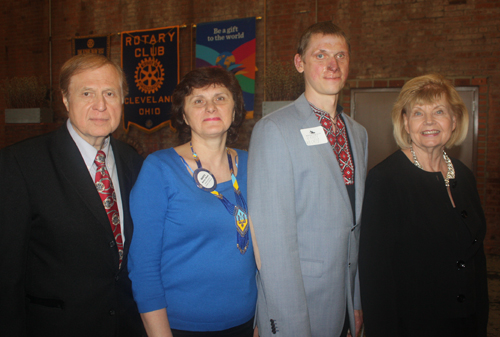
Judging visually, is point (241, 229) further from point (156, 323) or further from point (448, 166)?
point (448, 166)

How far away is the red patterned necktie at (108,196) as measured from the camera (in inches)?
57.6

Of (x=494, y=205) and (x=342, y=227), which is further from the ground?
(x=342, y=227)

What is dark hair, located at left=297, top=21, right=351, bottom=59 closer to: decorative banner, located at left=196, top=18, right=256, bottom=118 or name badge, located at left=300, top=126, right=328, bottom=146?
name badge, located at left=300, top=126, right=328, bottom=146

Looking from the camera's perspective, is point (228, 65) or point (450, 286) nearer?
point (450, 286)

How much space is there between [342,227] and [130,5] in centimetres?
676

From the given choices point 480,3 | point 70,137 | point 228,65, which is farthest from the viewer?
point 228,65

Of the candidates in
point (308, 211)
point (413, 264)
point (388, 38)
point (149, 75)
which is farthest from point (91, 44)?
point (413, 264)

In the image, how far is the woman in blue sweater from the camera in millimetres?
1346

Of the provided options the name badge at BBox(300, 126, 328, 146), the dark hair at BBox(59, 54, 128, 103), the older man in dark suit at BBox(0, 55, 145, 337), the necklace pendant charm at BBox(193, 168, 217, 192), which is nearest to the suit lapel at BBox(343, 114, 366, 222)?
the name badge at BBox(300, 126, 328, 146)

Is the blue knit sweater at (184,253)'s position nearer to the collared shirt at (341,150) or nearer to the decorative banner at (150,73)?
the collared shirt at (341,150)

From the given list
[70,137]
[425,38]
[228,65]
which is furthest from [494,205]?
[70,137]

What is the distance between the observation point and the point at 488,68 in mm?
4723

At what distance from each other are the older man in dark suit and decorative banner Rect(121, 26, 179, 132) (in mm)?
4695

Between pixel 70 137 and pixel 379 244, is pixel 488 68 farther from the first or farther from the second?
pixel 70 137
